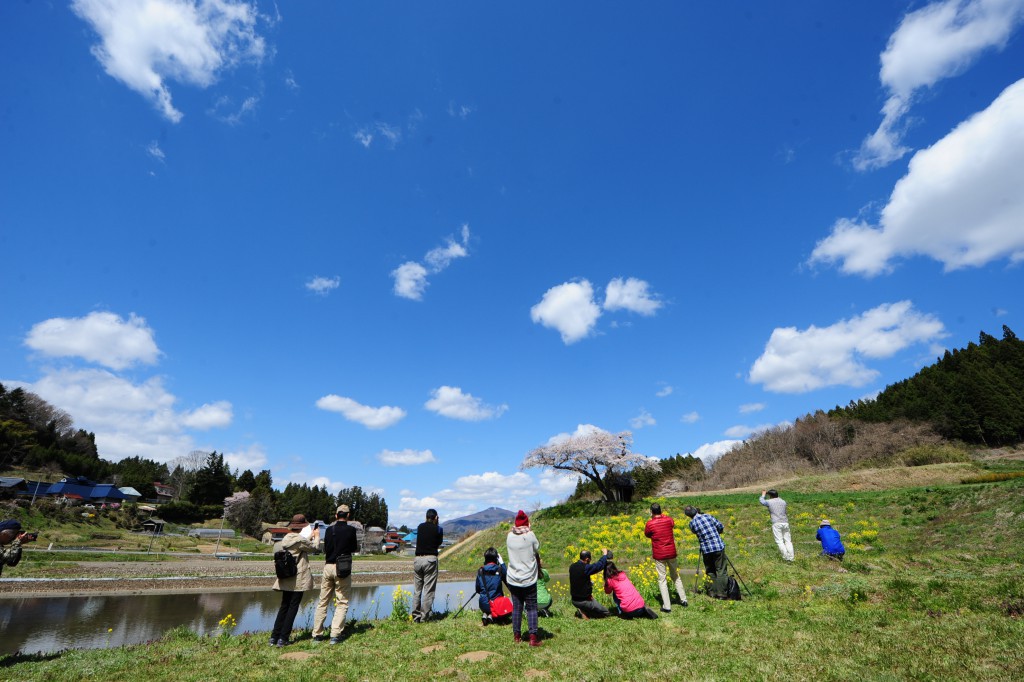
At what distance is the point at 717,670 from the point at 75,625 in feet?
55.6

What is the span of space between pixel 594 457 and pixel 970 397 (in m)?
46.5

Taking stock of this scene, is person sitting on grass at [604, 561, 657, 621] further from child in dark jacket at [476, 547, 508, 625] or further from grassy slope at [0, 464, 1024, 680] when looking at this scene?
child in dark jacket at [476, 547, 508, 625]

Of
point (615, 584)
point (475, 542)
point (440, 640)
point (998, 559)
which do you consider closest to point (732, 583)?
point (615, 584)

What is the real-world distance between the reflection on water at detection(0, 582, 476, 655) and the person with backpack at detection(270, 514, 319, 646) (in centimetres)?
143

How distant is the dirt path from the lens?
55.4ft

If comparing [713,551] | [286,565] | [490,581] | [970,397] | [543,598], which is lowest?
[543,598]

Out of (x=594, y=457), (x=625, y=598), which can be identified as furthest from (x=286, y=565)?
(x=594, y=457)

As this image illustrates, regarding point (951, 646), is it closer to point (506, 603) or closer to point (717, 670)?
point (717, 670)

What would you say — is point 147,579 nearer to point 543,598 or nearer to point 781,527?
point 543,598

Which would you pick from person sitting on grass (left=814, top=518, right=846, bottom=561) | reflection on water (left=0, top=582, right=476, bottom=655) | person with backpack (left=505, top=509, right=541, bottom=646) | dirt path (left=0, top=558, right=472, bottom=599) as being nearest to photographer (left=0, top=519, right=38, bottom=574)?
reflection on water (left=0, top=582, right=476, bottom=655)

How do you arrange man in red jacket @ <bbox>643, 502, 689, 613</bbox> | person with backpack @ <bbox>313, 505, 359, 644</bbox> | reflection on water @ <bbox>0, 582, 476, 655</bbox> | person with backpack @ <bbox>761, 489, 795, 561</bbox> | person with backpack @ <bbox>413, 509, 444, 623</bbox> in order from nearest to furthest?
1. person with backpack @ <bbox>313, 505, 359, 644</bbox>
2. person with backpack @ <bbox>413, 509, 444, 623</bbox>
3. man in red jacket @ <bbox>643, 502, 689, 613</bbox>
4. reflection on water @ <bbox>0, 582, 476, 655</bbox>
5. person with backpack @ <bbox>761, 489, 795, 561</bbox>

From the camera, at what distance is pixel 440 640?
24.3ft

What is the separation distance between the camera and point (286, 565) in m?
7.70

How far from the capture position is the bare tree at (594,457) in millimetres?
39719
